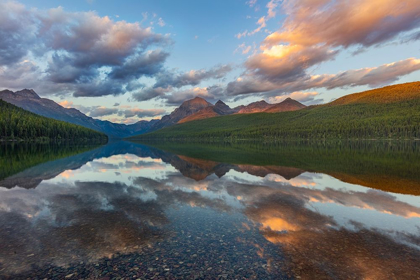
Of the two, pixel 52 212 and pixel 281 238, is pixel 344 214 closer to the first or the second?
pixel 281 238

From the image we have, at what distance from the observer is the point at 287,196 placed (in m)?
22.3

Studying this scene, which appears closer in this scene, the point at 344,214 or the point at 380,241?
the point at 380,241

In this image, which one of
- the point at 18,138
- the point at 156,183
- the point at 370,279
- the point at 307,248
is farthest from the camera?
the point at 18,138

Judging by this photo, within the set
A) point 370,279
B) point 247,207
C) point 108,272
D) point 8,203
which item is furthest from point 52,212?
point 370,279

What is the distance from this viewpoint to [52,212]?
1727 cm

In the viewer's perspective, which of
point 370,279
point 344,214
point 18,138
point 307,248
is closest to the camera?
point 370,279

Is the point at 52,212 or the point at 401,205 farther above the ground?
the point at 52,212

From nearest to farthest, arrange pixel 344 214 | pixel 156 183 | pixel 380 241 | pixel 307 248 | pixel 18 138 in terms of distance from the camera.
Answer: pixel 307 248 < pixel 380 241 < pixel 344 214 < pixel 156 183 < pixel 18 138

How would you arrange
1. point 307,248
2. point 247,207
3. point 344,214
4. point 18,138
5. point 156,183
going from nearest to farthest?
point 307,248, point 344,214, point 247,207, point 156,183, point 18,138

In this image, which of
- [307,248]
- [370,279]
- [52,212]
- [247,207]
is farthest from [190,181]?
[370,279]

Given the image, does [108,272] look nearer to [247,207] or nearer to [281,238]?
[281,238]

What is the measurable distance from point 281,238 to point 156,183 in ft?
64.9

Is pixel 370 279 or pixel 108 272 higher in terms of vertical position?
pixel 108 272

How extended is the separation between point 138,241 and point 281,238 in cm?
791
